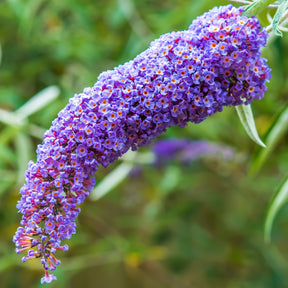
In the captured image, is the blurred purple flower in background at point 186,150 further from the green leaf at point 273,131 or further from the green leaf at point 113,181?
the green leaf at point 273,131

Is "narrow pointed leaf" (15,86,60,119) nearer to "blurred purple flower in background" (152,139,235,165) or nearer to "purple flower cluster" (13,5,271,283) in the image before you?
"blurred purple flower in background" (152,139,235,165)

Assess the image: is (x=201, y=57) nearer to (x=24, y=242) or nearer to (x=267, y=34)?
(x=267, y=34)

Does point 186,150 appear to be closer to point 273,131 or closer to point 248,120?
point 273,131

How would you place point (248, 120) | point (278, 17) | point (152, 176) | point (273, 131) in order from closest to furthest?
1. point (278, 17)
2. point (248, 120)
3. point (273, 131)
4. point (152, 176)

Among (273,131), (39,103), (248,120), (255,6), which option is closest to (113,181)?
(39,103)

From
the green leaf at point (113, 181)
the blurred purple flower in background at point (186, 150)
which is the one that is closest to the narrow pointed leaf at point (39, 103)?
the green leaf at point (113, 181)
